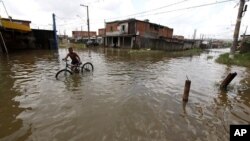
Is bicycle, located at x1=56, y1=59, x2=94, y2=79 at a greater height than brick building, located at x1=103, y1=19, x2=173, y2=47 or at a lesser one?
lesser

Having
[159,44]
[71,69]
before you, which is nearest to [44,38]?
[71,69]

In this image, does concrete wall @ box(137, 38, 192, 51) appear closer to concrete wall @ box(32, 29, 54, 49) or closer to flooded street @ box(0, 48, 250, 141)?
concrete wall @ box(32, 29, 54, 49)

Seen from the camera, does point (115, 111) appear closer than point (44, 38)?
Yes

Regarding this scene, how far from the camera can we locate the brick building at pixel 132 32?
35000mm

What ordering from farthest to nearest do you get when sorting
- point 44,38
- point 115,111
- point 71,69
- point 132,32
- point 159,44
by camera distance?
point 159,44, point 132,32, point 44,38, point 71,69, point 115,111

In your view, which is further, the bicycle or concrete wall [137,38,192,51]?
concrete wall [137,38,192,51]

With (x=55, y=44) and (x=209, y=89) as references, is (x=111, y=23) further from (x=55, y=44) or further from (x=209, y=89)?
(x=209, y=89)

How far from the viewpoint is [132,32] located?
3591 cm

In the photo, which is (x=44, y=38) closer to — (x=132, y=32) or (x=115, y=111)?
(x=132, y=32)

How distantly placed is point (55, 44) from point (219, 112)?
97.7ft

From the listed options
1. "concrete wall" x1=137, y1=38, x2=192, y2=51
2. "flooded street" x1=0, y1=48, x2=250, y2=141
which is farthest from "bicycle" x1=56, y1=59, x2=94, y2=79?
"concrete wall" x1=137, y1=38, x2=192, y2=51

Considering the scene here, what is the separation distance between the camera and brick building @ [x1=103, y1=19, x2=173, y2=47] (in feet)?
115

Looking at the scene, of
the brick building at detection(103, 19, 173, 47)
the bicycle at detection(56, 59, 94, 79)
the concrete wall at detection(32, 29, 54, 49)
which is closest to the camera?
the bicycle at detection(56, 59, 94, 79)

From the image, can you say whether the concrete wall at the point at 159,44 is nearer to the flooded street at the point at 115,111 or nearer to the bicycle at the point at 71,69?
the bicycle at the point at 71,69
